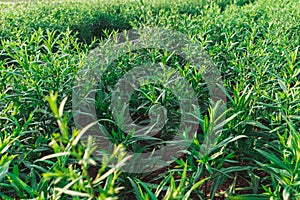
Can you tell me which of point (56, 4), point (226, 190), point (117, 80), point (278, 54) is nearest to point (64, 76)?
point (117, 80)

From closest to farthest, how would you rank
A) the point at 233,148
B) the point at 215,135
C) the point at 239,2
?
the point at 215,135
the point at 233,148
the point at 239,2

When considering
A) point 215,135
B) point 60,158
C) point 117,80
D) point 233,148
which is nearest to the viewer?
point 60,158

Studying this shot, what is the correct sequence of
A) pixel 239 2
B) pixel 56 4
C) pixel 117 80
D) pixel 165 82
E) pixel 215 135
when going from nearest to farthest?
pixel 215 135
pixel 165 82
pixel 117 80
pixel 56 4
pixel 239 2

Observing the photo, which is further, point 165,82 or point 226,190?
point 165,82

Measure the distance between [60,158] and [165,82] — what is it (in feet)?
3.81

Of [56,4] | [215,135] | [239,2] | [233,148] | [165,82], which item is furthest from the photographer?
[239,2]

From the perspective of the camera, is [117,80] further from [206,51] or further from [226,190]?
[226,190]

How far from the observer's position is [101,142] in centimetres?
237

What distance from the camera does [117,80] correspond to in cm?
307

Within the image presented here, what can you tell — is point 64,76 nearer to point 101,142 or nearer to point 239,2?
point 101,142

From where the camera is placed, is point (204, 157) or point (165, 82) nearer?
point (204, 157)

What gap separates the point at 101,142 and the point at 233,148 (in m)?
0.93

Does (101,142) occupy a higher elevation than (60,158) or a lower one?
lower

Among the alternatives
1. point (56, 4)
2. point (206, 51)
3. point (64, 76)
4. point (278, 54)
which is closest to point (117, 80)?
point (64, 76)
